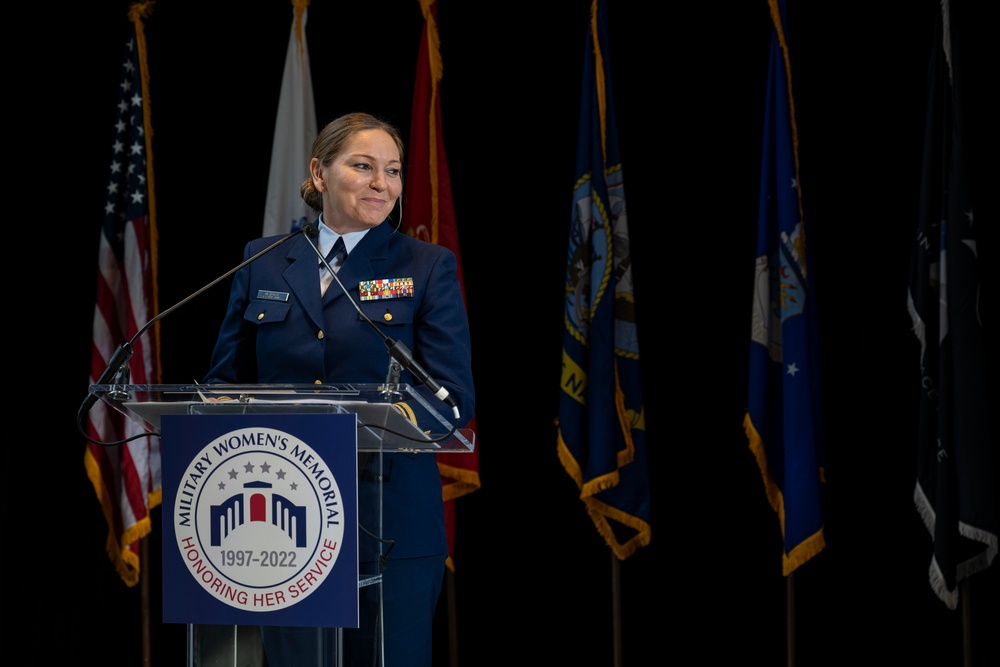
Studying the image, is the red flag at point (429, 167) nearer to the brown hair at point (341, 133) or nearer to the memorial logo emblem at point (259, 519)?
the brown hair at point (341, 133)

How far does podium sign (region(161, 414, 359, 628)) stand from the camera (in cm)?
147

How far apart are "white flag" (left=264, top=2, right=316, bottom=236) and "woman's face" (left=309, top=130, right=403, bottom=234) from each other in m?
1.63

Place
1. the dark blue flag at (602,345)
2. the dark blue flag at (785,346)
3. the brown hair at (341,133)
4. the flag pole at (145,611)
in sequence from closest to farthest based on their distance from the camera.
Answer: the brown hair at (341,133) → the dark blue flag at (785,346) → the dark blue flag at (602,345) → the flag pole at (145,611)

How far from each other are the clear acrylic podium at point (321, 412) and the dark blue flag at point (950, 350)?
1.90 meters

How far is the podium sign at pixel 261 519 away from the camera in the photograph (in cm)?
147

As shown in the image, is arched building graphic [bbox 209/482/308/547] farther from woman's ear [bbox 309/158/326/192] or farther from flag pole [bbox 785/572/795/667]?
flag pole [bbox 785/572/795/667]

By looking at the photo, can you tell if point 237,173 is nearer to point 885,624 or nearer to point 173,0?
point 173,0

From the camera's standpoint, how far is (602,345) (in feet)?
10.9

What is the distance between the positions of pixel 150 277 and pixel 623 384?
1.64 meters

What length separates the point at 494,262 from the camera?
12.6 ft

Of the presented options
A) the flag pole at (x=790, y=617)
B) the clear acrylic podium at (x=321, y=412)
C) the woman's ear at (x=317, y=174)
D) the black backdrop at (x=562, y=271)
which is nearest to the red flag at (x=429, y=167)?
the black backdrop at (x=562, y=271)

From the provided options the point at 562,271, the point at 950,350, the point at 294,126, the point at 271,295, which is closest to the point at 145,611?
the point at 294,126

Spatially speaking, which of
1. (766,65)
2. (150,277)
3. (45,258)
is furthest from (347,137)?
(45,258)

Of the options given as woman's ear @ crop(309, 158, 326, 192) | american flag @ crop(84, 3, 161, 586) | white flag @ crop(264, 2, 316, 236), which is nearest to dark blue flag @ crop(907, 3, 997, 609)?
woman's ear @ crop(309, 158, 326, 192)
